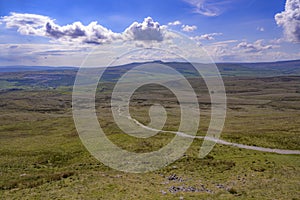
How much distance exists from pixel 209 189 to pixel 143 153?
21.4 meters

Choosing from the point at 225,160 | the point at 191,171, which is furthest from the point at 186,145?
the point at 191,171

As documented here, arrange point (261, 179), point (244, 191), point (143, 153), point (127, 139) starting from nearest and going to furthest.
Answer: point (244, 191) → point (261, 179) → point (143, 153) → point (127, 139)

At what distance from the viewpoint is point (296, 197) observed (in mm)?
24844

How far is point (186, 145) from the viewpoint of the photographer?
5319cm

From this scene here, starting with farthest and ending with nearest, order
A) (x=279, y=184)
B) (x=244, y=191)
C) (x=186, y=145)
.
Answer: (x=186, y=145)
(x=279, y=184)
(x=244, y=191)

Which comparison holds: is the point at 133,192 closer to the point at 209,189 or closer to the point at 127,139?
the point at 209,189

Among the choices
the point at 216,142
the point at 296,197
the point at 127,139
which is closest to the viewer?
the point at 296,197

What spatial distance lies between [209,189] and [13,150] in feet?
135

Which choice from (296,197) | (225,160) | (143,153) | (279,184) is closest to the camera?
(296,197)

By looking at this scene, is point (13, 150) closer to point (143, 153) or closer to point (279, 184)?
point (143, 153)

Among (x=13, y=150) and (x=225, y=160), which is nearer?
(x=225, y=160)

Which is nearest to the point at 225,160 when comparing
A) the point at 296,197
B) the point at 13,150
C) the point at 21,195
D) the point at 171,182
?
the point at 171,182

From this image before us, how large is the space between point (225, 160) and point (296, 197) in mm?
16240

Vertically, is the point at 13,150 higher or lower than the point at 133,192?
lower
